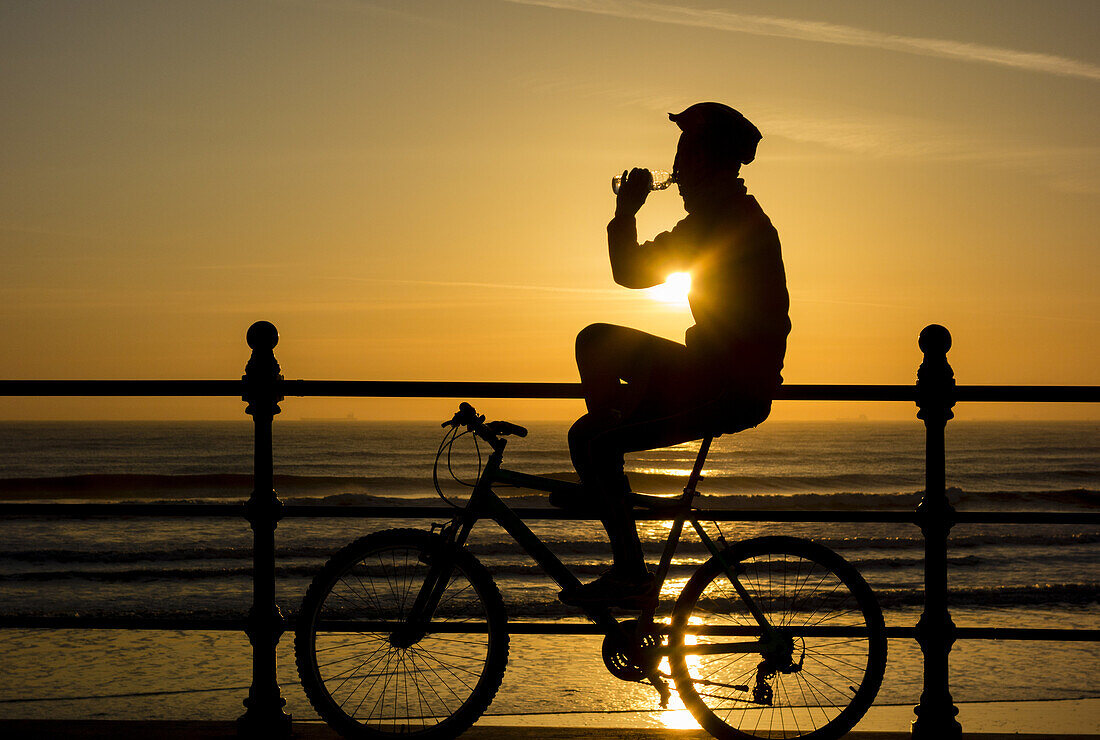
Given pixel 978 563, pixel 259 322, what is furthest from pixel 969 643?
pixel 978 563

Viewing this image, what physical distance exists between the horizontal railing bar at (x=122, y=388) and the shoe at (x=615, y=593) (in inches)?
59.3

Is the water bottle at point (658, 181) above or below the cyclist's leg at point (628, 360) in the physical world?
above

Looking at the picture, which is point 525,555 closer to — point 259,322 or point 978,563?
point 978,563

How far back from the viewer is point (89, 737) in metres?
3.57

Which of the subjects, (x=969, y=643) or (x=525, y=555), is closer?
(x=969, y=643)

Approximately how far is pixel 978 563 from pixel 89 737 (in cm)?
1695

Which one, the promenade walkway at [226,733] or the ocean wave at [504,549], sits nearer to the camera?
the promenade walkway at [226,733]

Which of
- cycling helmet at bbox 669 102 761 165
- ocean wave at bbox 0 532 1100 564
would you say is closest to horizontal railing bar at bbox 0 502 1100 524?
cycling helmet at bbox 669 102 761 165

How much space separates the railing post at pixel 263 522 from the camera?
3744mm

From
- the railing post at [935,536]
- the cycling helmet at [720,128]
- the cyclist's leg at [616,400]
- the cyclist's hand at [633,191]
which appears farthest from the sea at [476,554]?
the railing post at [935,536]

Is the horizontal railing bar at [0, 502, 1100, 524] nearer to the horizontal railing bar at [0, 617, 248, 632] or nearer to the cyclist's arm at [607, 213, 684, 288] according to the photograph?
the horizontal railing bar at [0, 617, 248, 632]

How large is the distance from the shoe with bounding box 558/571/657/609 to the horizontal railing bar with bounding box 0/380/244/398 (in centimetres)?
151

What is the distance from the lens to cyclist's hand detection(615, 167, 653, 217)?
3143 mm

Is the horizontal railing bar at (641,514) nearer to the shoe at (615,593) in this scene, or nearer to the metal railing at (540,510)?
the metal railing at (540,510)
